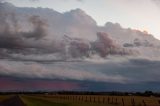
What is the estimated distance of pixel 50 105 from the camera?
6184cm

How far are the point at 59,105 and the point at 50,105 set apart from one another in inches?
59.9

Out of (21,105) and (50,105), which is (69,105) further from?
(21,105)

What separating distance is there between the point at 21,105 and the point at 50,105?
598cm

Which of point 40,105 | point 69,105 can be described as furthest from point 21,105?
point 69,105

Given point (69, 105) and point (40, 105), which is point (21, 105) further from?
point (69, 105)

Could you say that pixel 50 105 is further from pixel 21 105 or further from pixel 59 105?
pixel 21 105

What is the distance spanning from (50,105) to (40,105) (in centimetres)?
166

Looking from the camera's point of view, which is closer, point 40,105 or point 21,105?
point 21,105

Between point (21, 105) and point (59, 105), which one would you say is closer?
point (21, 105)

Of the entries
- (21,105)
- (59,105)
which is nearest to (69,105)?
(59,105)

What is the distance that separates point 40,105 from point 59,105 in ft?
10.4

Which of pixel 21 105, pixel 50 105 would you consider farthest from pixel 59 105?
pixel 21 105

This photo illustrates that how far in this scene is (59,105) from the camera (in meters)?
62.3
